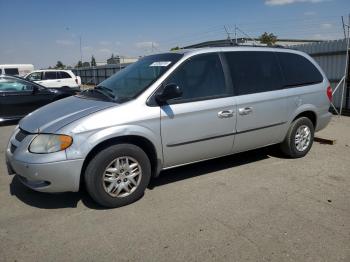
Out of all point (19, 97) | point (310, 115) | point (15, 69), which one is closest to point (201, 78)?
point (310, 115)

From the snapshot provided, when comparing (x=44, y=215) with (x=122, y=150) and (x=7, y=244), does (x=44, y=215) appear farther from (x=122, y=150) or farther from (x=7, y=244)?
(x=122, y=150)

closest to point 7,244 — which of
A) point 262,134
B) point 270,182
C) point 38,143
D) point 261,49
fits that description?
point 38,143

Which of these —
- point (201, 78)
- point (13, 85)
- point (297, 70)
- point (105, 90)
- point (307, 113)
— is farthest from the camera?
point (13, 85)

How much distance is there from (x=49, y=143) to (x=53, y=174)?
1.07ft

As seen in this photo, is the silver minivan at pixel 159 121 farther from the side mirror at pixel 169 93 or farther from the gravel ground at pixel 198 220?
the gravel ground at pixel 198 220

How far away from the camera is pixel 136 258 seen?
294 cm

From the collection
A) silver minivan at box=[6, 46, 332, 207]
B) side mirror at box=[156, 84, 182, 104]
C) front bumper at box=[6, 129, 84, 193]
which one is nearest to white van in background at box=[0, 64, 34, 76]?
silver minivan at box=[6, 46, 332, 207]

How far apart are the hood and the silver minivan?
0.02 meters

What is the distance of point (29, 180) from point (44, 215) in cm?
42

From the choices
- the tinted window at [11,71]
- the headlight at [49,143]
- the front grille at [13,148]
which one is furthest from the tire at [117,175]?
the tinted window at [11,71]

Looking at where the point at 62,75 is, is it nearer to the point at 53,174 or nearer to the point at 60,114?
the point at 60,114

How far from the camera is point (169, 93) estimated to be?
395 cm

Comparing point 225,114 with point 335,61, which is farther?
point 335,61

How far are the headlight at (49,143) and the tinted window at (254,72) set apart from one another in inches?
91.9
